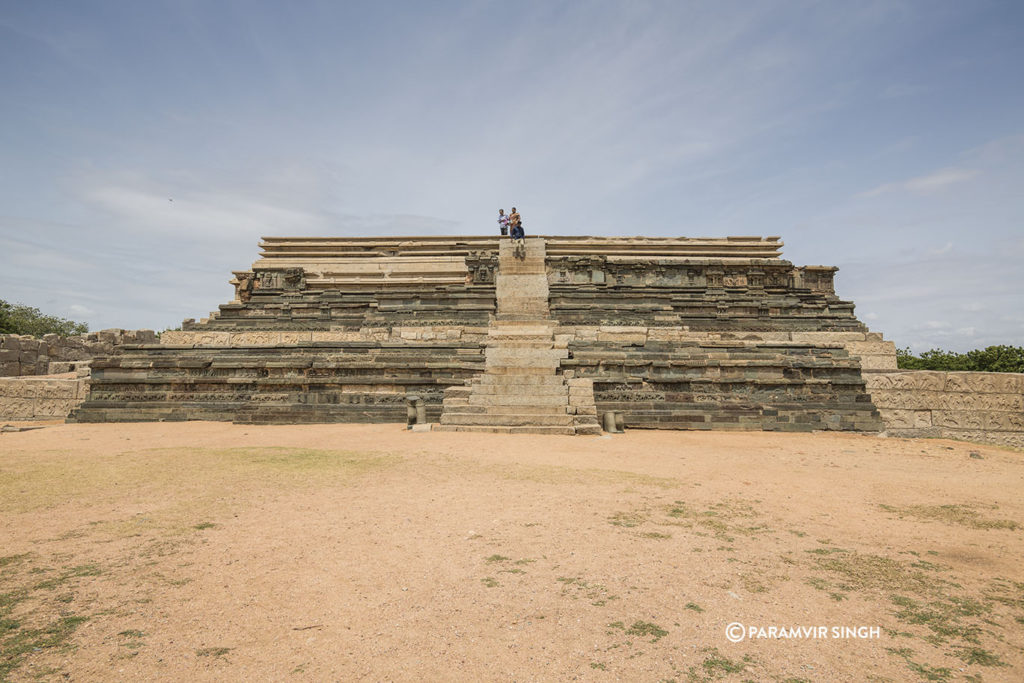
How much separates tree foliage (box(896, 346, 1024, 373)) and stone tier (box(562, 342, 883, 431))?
8.28 m

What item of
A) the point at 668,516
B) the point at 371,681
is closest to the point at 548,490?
the point at 668,516

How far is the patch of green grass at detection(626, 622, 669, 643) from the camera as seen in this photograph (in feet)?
9.20

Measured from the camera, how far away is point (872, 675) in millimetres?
2484

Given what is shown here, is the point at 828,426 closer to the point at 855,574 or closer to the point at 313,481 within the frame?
the point at 855,574

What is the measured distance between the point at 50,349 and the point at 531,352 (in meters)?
19.9

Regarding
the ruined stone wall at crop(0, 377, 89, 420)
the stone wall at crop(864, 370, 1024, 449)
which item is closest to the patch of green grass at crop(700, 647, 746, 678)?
the stone wall at crop(864, 370, 1024, 449)

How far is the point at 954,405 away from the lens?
10.9 meters

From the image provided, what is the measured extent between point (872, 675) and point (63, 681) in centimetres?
382

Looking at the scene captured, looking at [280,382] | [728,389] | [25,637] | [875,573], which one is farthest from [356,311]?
[875,573]

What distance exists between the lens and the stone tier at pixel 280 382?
1155 centimetres

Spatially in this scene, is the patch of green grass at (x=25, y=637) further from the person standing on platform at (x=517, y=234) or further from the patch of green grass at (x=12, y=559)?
the person standing on platform at (x=517, y=234)

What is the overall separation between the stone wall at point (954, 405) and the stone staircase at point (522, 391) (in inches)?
261

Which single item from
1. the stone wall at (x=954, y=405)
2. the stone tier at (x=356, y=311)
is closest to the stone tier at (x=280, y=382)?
the stone tier at (x=356, y=311)

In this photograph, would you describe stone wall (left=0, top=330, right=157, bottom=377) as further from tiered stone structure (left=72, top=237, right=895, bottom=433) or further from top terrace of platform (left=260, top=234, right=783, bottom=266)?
tiered stone structure (left=72, top=237, right=895, bottom=433)
